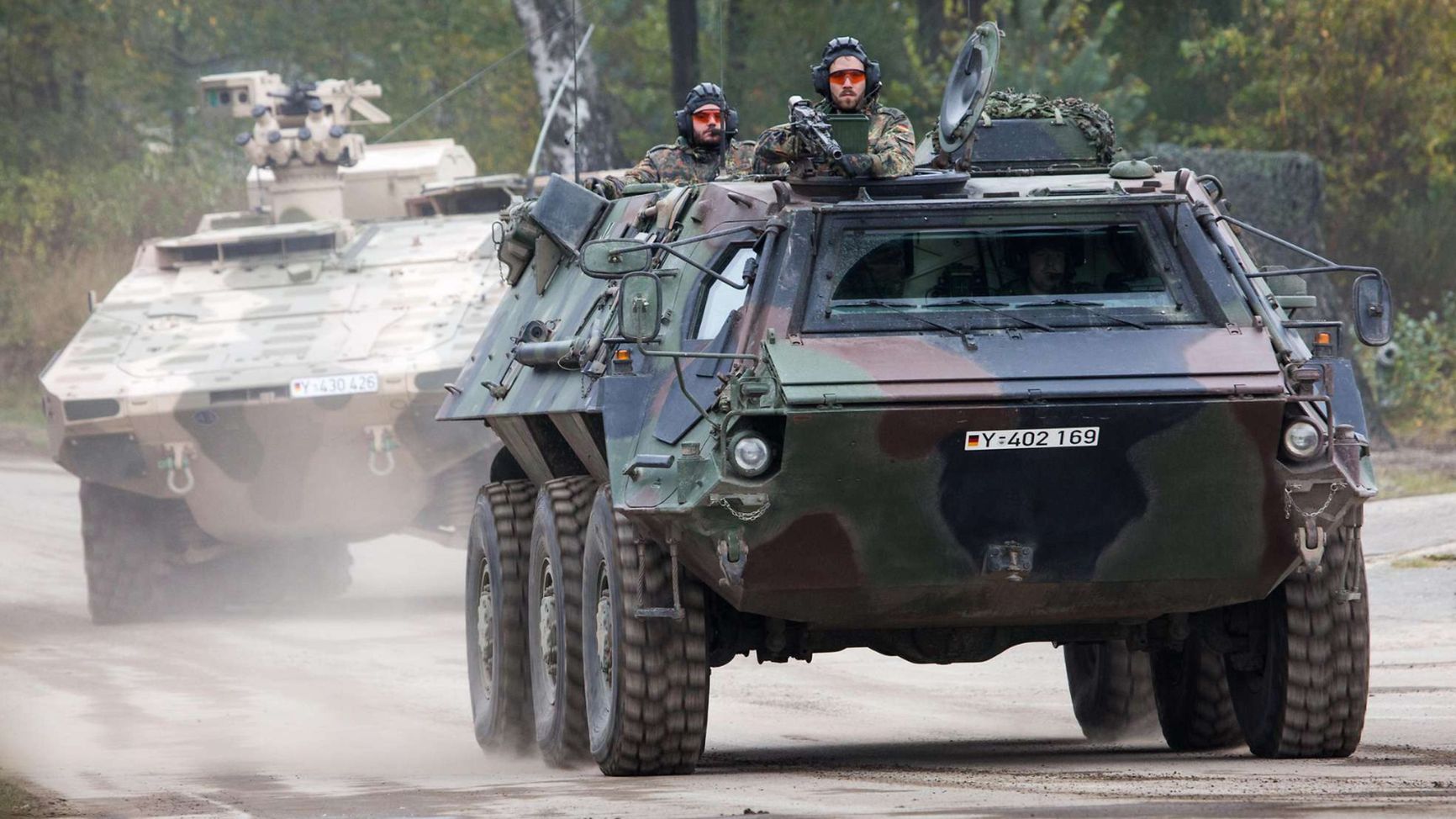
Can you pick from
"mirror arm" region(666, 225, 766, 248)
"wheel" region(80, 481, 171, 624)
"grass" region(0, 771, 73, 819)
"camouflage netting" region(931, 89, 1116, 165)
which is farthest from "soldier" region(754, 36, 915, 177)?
"wheel" region(80, 481, 171, 624)

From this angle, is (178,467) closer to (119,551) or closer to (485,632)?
(119,551)

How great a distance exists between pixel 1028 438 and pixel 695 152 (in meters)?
3.92

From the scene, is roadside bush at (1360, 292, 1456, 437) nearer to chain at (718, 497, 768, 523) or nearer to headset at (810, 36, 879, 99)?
headset at (810, 36, 879, 99)

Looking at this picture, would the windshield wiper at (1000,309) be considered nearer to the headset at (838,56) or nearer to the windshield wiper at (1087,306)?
the windshield wiper at (1087,306)

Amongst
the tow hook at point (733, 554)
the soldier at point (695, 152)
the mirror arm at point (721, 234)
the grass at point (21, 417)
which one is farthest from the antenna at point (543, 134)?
the grass at point (21, 417)

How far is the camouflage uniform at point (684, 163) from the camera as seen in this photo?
436 inches

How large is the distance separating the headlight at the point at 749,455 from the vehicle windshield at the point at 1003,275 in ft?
1.62

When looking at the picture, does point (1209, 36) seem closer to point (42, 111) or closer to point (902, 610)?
point (42, 111)

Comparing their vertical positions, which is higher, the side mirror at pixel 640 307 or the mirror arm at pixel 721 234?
the mirror arm at pixel 721 234

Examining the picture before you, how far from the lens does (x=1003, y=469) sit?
7.81m

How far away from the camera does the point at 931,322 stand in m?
8.08

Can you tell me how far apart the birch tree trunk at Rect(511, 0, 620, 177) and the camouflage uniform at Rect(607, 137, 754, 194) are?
13577 mm

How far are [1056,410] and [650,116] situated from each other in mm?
25504

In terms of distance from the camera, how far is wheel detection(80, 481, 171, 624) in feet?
57.4
